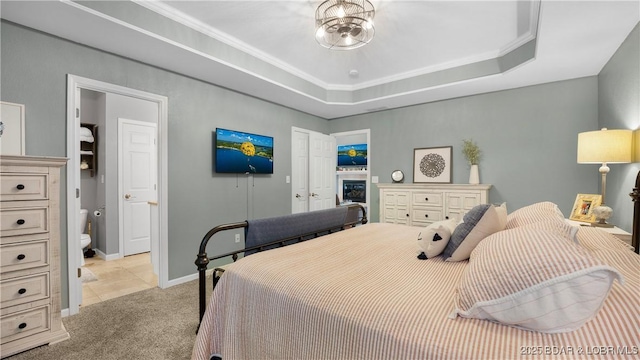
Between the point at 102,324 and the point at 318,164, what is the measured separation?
3.75m

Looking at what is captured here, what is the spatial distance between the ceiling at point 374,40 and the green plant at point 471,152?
737mm

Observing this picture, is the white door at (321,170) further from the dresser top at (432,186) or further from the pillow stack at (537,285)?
the pillow stack at (537,285)

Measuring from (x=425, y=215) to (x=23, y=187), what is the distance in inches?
166

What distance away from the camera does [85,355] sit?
73.7 inches

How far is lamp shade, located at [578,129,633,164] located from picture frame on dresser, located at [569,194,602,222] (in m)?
0.47

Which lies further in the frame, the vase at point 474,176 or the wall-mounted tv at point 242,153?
the vase at point 474,176

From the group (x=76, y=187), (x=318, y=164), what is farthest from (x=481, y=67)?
(x=76, y=187)

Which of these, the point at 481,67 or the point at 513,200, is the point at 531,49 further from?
the point at 513,200

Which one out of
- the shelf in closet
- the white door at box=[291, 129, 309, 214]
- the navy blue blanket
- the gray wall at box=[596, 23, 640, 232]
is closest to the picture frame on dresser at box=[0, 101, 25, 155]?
the navy blue blanket

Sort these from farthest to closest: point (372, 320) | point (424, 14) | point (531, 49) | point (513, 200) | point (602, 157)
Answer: point (513, 200), point (531, 49), point (424, 14), point (602, 157), point (372, 320)

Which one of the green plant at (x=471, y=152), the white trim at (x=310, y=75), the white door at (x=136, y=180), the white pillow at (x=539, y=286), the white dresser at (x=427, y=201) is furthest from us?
the white door at (x=136, y=180)

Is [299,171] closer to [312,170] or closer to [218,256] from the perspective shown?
[312,170]

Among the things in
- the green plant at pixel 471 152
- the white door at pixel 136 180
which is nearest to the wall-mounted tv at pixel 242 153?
the white door at pixel 136 180

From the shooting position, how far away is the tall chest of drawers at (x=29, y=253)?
1802 millimetres
